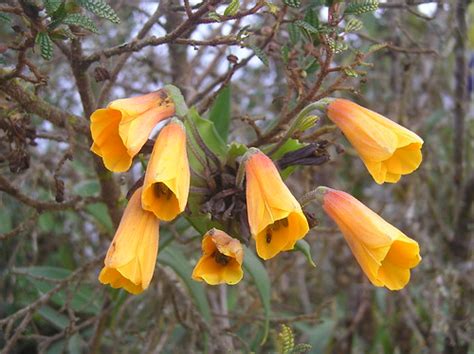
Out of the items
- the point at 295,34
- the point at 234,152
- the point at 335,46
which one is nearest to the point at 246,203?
the point at 234,152

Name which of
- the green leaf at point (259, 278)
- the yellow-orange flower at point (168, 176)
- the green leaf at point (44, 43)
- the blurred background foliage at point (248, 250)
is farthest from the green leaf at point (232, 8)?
the green leaf at point (259, 278)

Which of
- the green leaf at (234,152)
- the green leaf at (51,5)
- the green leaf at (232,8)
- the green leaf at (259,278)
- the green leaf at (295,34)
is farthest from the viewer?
the green leaf at (259,278)

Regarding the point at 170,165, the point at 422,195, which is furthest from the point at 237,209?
the point at 422,195

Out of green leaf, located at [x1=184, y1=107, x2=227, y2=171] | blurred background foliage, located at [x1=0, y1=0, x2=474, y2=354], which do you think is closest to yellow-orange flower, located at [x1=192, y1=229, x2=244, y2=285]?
blurred background foliage, located at [x1=0, y1=0, x2=474, y2=354]

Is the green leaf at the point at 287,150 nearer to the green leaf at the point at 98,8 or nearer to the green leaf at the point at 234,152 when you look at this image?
the green leaf at the point at 234,152

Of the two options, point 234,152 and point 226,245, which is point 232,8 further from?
point 226,245

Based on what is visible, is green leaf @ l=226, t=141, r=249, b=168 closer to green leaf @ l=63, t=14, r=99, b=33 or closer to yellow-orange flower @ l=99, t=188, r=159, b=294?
yellow-orange flower @ l=99, t=188, r=159, b=294
